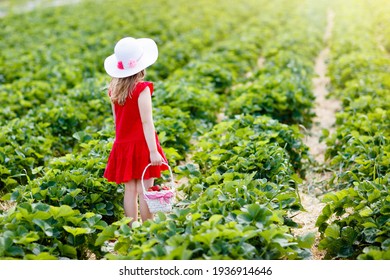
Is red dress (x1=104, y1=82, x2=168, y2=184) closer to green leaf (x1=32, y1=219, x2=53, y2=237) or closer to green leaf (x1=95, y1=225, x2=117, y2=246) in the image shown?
green leaf (x1=95, y1=225, x2=117, y2=246)

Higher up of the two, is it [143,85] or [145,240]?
[143,85]

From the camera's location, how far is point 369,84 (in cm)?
823

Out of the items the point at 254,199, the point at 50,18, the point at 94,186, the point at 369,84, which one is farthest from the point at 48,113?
the point at 50,18

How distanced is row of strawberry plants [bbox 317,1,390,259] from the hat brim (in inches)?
66.5

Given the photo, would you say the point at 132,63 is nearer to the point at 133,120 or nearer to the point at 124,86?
the point at 124,86

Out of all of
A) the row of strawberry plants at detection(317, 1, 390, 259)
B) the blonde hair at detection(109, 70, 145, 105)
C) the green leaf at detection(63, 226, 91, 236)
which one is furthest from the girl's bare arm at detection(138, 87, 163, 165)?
the row of strawberry plants at detection(317, 1, 390, 259)

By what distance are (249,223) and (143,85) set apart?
125 centimetres

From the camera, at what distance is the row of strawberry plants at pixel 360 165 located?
3986 mm

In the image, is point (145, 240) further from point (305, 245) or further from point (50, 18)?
point (50, 18)

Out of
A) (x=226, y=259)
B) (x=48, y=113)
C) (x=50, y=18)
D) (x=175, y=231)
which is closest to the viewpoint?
(x=226, y=259)

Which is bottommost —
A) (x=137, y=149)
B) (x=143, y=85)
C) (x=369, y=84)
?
(x=369, y=84)

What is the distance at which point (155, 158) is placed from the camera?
4.09m

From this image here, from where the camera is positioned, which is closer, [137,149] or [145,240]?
[145,240]

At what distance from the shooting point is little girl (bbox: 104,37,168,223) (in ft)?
13.3
